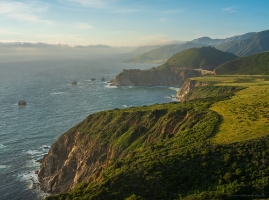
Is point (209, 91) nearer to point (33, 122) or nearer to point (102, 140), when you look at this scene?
point (102, 140)

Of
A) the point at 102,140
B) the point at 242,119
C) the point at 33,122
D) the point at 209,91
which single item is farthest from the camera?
the point at 209,91

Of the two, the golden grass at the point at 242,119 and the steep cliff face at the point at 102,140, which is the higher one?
the golden grass at the point at 242,119

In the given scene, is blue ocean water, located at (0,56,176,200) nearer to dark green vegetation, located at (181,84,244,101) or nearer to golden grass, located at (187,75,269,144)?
dark green vegetation, located at (181,84,244,101)

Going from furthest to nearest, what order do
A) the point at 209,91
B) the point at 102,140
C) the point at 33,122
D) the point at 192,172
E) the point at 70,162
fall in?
the point at 209,91 < the point at 33,122 < the point at 70,162 < the point at 102,140 < the point at 192,172

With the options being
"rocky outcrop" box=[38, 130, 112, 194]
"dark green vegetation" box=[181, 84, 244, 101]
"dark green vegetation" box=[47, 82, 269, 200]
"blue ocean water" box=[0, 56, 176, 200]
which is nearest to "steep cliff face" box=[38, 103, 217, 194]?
"rocky outcrop" box=[38, 130, 112, 194]

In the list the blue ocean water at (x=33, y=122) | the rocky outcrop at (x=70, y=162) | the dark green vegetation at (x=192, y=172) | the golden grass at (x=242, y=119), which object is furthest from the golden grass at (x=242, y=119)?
the blue ocean water at (x=33, y=122)

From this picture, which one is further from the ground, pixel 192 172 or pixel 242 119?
pixel 242 119

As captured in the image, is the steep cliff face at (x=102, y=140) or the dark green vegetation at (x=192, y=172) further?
the steep cliff face at (x=102, y=140)

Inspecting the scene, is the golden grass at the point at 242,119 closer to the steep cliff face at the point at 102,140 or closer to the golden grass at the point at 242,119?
the golden grass at the point at 242,119

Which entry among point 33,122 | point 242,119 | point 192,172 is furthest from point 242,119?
point 33,122

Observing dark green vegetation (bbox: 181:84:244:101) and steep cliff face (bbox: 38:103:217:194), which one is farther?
dark green vegetation (bbox: 181:84:244:101)

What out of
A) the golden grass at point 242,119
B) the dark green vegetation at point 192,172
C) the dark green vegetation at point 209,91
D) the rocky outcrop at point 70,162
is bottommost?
the rocky outcrop at point 70,162

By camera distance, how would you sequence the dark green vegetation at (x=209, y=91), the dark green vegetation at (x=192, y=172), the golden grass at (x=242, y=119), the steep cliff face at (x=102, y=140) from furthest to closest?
1. the dark green vegetation at (x=209, y=91)
2. the steep cliff face at (x=102, y=140)
3. the golden grass at (x=242, y=119)
4. the dark green vegetation at (x=192, y=172)
